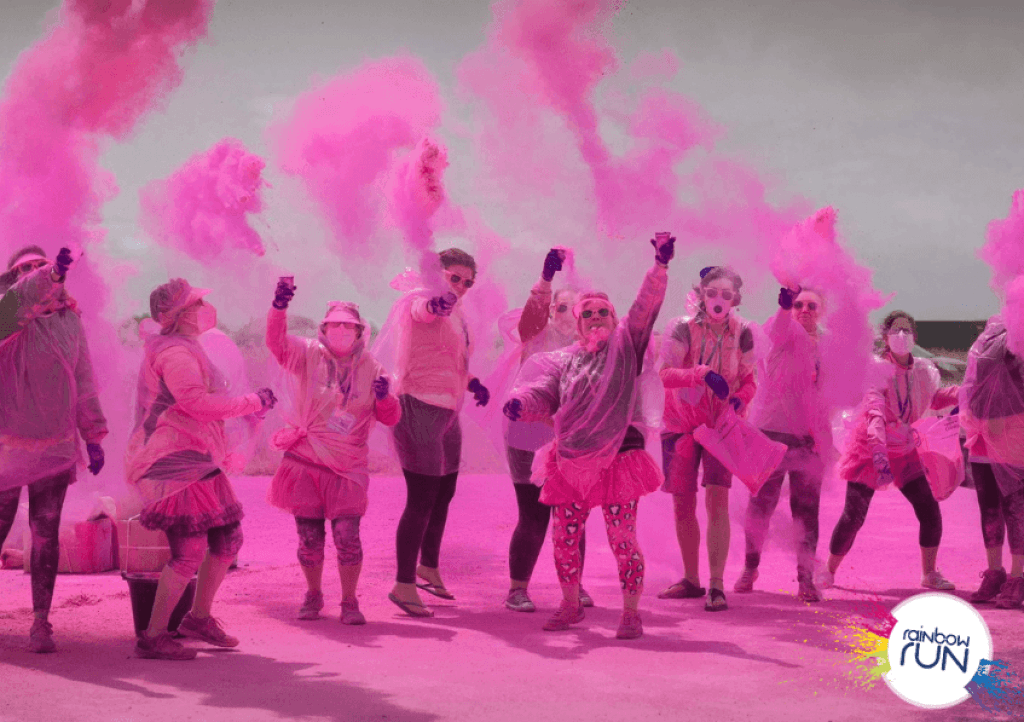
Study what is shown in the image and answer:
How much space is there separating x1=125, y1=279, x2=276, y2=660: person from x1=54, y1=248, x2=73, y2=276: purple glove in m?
0.39

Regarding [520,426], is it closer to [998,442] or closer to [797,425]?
[797,425]

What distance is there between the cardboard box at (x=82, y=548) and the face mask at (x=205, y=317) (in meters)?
2.90

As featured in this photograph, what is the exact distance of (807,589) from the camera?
239 inches

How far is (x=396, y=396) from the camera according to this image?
226 inches

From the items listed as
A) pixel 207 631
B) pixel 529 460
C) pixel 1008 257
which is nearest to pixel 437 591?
pixel 529 460

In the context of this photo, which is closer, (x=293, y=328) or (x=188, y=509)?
(x=188, y=509)

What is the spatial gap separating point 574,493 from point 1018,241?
3146 millimetres

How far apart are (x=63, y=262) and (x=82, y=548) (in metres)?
3.21

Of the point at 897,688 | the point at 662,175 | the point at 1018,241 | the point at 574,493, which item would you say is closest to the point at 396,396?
the point at 574,493

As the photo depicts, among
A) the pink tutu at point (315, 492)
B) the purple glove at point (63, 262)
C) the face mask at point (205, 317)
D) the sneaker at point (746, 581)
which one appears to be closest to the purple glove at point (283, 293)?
the face mask at point (205, 317)

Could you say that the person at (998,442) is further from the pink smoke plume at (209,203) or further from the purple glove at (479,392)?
the pink smoke plume at (209,203)

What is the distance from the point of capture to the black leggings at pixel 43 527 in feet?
15.7

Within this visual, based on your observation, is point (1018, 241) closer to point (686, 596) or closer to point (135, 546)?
point (686, 596)

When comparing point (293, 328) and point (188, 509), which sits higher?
point (293, 328)
